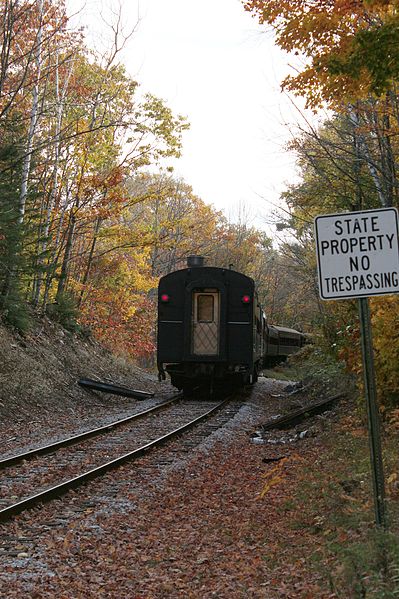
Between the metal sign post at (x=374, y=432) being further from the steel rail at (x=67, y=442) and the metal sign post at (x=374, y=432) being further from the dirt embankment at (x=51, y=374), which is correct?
the dirt embankment at (x=51, y=374)

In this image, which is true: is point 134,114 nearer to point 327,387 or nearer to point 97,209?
point 97,209

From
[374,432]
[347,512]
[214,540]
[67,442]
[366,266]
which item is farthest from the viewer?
[67,442]

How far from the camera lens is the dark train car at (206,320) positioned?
1958cm

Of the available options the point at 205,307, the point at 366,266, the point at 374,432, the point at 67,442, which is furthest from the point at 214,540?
the point at 205,307

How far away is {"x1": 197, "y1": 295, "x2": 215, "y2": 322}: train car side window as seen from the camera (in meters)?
19.8

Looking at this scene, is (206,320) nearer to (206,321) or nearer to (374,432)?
(206,321)

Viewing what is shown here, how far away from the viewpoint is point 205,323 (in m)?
19.7

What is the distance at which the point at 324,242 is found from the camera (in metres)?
5.09

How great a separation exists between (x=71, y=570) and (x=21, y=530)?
49.5 inches

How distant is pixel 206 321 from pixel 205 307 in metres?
0.40

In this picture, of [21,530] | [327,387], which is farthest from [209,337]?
[21,530]

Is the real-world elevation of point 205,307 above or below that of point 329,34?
below

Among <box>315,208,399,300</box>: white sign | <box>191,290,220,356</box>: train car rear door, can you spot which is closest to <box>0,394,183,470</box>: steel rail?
<box>191,290,220,356</box>: train car rear door

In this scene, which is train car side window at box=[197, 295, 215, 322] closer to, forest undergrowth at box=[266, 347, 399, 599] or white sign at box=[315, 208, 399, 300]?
forest undergrowth at box=[266, 347, 399, 599]
